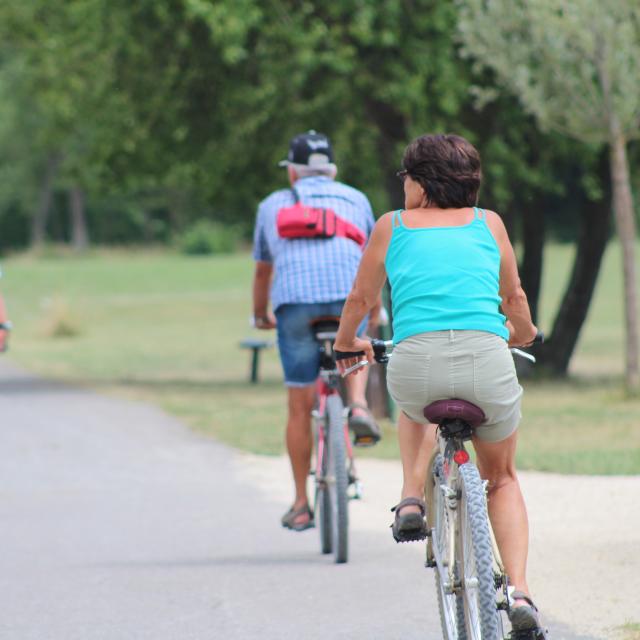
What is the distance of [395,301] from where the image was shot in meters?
5.09

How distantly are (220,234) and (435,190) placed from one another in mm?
85518

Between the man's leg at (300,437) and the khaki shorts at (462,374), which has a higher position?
the khaki shorts at (462,374)

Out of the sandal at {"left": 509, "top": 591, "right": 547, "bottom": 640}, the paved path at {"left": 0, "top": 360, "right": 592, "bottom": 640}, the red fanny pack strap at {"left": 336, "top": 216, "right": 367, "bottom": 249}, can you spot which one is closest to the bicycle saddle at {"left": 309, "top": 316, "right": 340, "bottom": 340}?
the red fanny pack strap at {"left": 336, "top": 216, "right": 367, "bottom": 249}

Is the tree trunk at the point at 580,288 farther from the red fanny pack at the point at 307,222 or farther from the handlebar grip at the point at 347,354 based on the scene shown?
the handlebar grip at the point at 347,354

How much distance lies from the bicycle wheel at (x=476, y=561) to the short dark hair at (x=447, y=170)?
2.76 ft

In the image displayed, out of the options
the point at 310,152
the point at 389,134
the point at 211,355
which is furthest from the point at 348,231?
the point at 211,355

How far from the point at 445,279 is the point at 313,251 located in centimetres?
291

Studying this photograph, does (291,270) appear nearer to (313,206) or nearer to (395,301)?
(313,206)

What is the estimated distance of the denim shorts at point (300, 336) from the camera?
778 cm

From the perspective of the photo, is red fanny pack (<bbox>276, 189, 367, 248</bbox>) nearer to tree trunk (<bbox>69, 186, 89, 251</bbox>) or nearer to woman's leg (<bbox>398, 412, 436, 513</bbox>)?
woman's leg (<bbox>398, 412, 436, 513</bbox>)

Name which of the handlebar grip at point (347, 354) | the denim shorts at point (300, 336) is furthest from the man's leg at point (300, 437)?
the handlebar grip at point (347, 354)

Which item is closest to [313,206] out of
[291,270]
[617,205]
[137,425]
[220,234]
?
[291,270]

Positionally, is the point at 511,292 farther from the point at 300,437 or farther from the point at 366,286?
the point at 300,437

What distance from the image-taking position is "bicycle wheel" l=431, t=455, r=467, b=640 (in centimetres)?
488
